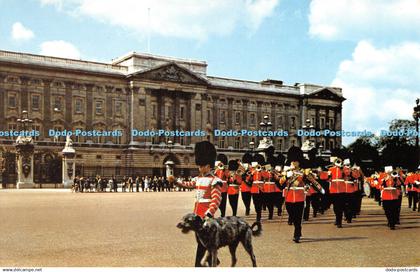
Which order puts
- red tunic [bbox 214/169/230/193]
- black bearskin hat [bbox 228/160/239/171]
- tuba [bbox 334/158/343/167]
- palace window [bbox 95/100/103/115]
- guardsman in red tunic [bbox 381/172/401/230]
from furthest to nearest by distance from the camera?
palace window [bbox 95/100/103/115] < black bearskin hat [bbox 228/160/239/171] < tuba [bbox 334/158/343/167] < red tunic [bbox 214/169/230/193] < guardsman in red tunic [bbox 381/172/401/230]

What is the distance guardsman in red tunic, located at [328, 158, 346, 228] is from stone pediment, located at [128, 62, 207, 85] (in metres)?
54.9

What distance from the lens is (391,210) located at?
16250mm

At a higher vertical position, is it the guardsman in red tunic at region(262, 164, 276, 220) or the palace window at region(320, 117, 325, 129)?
the palace window at region(320, 117, 325, 129)

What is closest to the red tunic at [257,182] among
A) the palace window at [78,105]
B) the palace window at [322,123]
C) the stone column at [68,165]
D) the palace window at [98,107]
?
the stone column at [68,165]

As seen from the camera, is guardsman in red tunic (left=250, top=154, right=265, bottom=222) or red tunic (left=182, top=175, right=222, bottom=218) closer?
red tunic (left=182, top=175, right=222, bottom=218)

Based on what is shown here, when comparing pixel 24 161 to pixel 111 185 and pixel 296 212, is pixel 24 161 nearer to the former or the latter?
pixel 111 185

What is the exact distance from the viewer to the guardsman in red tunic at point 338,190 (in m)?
16.6

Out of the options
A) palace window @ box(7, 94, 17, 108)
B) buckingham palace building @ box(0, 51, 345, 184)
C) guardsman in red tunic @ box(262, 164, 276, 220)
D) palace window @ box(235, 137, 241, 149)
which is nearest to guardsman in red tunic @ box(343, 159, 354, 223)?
guardsman in red tunic @ box(262, 164, 276, 220)

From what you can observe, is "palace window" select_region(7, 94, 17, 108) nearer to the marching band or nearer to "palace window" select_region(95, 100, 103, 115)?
"palace window" select_region(95, 100, 103, 115)

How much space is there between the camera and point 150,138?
233ft

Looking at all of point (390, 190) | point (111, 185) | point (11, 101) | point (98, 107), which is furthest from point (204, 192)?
point (98, 107)

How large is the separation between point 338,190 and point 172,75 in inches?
2260

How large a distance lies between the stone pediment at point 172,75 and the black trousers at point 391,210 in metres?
56.0

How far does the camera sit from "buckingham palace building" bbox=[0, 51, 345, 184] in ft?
208
